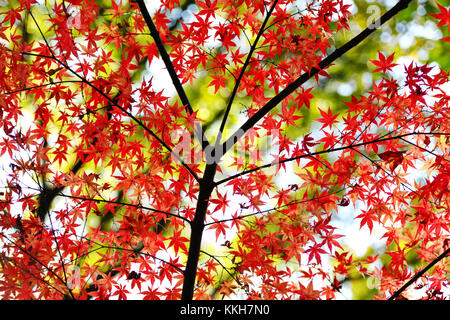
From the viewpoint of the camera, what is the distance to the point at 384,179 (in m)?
2.17

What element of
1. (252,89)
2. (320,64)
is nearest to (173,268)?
(252,89)

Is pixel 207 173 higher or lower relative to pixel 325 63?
lower

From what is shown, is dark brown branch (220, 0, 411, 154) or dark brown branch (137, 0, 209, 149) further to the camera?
dark brown branch (137, 0, 209, 149)

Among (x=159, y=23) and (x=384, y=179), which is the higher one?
(x=159, y=23)

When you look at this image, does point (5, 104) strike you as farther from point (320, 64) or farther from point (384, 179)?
point (384, 179)

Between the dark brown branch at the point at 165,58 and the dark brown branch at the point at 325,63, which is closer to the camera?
the dark brown branch at the point at 325,63

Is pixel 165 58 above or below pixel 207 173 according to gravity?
above

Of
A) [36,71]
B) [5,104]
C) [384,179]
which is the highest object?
[36,71]

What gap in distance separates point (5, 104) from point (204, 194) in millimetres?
1333
